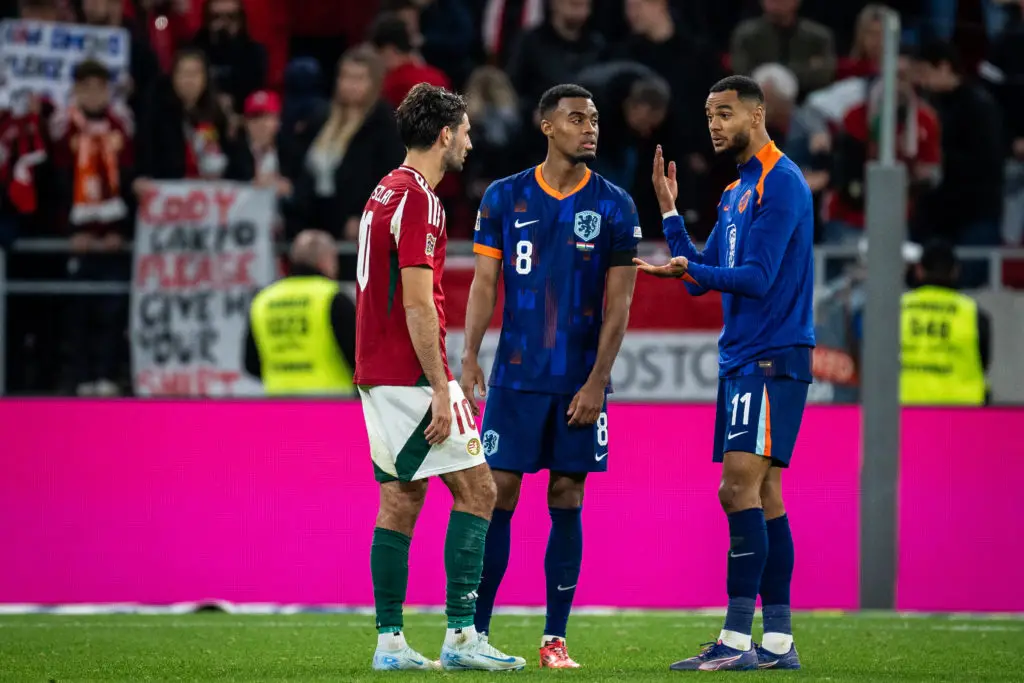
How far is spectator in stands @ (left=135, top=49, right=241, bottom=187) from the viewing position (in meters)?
13.4

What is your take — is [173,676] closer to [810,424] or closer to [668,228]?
[668,228]

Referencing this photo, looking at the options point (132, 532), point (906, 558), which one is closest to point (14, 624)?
point (132, 532)

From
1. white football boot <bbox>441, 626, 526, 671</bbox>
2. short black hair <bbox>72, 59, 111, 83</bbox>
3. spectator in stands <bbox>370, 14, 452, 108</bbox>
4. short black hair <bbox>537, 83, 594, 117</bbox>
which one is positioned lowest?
white football boot <bbox>441, 626, 526, 671</bbox>

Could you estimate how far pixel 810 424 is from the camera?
1057 cm

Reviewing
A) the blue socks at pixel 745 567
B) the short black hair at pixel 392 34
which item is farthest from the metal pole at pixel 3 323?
the blue socks at pixel 745 567

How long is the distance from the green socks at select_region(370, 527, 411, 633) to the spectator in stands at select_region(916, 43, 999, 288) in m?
7.64

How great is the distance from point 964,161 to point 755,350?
22.8 ft

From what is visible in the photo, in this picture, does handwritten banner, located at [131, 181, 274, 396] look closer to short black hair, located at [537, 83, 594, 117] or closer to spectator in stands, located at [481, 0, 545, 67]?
spectator in stands, located at [481, 0, 545, 67]

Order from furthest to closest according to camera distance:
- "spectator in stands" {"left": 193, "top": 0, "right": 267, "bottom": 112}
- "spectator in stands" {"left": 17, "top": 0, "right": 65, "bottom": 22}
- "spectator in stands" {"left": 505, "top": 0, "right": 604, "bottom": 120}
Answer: "spectator in stands" {"left": 193, "top": 0, "right": 267, "bottom": 112}
"spectator in stands" {"left": 505, "top": 0, "right": 604, "bottom": 120}
"spectator in stands" {"left": 17, "top": 0, "right": 65, "bottom": 22}

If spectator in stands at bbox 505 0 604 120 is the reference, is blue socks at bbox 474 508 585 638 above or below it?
below

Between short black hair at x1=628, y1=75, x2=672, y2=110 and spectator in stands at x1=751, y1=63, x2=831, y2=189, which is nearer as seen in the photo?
short black hair at x1=628, y1=75, x2=672, y2=110

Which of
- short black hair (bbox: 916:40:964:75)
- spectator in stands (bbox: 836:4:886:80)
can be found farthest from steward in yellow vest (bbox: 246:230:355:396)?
short black hair (bbox: 916:40:964:75)

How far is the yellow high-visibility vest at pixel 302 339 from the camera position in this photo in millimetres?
11273

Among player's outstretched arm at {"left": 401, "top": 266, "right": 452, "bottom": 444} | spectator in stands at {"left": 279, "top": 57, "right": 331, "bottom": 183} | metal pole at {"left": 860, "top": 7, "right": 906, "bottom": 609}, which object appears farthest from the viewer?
spectator in stands at {"left": 279, "top": 57, "right": 331, "bottom": 183}
